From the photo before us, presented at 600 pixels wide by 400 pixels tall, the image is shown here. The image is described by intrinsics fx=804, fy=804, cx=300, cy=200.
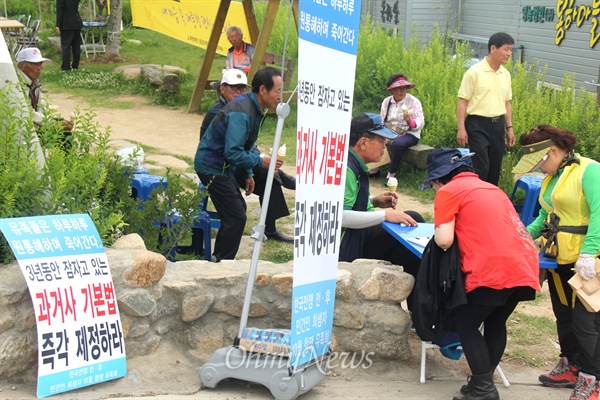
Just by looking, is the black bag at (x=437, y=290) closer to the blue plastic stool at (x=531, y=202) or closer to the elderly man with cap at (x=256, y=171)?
the elderly man with cap at (x=256, y=171)

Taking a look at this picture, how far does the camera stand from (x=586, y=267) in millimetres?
4359

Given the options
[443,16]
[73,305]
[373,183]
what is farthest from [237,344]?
[443,16]

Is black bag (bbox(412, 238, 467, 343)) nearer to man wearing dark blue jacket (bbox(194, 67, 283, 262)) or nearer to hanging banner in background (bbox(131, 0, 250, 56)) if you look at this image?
man wearing dark blue jacket (bbox(194, 67, 283, 262))

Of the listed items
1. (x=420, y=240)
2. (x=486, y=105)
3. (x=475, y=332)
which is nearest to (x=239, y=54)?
(x=486, y=105)

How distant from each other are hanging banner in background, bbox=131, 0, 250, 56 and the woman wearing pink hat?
4.37 meters

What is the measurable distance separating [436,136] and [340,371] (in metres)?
5.38

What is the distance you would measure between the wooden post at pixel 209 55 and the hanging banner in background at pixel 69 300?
8480mm

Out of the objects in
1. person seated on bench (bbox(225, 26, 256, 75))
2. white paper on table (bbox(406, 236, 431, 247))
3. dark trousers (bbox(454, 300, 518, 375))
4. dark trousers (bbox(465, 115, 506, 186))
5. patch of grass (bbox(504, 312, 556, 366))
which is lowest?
patch of grass (bbox(504, 312, 556, 366))

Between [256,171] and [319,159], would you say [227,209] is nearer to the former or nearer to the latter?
[256,171]

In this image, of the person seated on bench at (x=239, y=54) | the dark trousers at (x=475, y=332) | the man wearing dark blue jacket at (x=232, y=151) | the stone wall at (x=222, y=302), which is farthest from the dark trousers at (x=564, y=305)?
the person seated on bench at (x=239, y=54)

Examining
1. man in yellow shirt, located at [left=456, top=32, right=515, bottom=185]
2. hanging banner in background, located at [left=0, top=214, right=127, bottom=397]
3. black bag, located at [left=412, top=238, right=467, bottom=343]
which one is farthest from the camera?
man in yellow shirt, located at [left=456, top=32, right=515, bottom=185]

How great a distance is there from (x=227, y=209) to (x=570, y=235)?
2.56m

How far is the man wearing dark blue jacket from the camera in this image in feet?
18.5

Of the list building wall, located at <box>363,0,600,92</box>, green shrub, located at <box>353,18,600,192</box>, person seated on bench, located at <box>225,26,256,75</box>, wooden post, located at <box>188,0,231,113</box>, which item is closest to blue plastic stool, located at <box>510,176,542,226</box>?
green shrub, located at <box>353,18,600,192</box>
